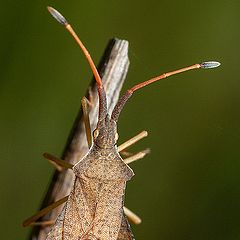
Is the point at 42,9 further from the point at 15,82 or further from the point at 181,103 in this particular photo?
the point at 181,103

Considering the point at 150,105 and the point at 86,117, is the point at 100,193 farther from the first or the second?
the point at 150,105

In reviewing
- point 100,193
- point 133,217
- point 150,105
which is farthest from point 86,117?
point 150,105

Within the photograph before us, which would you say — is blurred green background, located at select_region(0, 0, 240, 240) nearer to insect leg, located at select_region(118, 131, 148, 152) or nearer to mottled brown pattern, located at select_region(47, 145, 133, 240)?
insect leg, located at select_region(118, 131, 148, 152)

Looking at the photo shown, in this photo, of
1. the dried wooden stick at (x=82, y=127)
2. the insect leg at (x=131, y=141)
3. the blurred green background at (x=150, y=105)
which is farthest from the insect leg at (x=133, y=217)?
the blurred green background at (x=150, y=105)

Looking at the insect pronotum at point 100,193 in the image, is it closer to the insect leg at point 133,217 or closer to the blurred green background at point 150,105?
the insect leg at point 133,217

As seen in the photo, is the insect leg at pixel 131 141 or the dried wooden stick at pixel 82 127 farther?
the insect leg at pixel 131 141

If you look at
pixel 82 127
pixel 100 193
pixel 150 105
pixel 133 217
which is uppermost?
pixel 150 105

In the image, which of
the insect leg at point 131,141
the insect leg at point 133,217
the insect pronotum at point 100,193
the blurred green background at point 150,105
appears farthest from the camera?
the blurred green background at point 150,105
